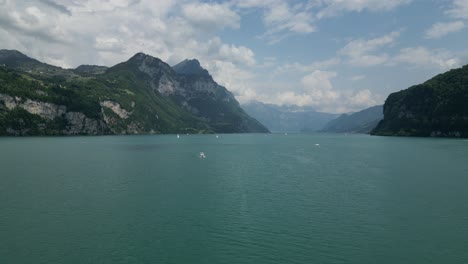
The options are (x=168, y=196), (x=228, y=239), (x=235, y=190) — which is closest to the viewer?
(x=228, y=239)

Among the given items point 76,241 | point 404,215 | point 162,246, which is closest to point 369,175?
point 404,215

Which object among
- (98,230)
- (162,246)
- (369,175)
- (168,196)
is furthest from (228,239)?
(369,175)

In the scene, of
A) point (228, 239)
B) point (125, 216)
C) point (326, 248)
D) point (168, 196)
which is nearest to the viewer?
point (326, 248)

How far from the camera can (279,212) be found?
2164 inches

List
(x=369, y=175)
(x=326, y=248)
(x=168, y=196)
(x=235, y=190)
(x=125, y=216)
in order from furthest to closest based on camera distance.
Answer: (x=369, y=175) < (x=235, y=190) < (x=168, y=196) < (x=125, y=216) < (x=326, y=248)

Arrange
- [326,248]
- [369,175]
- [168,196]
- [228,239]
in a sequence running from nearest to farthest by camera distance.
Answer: [326,248], [228,239], [168,196], [369,175]

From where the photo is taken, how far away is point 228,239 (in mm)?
42344

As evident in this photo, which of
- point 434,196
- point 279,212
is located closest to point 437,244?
point 279,212

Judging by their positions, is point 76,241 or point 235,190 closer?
point 76,241

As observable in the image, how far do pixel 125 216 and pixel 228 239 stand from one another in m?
19.3

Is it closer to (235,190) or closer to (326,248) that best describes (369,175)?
(235,190)

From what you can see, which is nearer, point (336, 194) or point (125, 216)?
point (125, 216)

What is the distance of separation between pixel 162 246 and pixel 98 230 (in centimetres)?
1117

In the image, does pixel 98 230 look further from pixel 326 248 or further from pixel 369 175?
pixel 369 175
